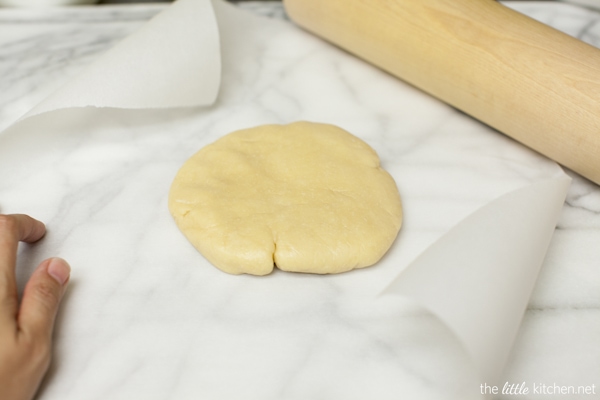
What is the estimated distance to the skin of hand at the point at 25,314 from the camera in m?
1.01

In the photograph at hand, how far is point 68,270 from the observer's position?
1237mm

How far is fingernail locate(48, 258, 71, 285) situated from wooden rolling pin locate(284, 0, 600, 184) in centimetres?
→ 111

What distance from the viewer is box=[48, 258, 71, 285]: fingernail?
3.94 feet

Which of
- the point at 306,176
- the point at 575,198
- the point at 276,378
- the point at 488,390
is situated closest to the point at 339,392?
the point at 276,378

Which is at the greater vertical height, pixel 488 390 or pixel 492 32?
pixel 492 32

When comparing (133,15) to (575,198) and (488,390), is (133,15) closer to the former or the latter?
Answer: (575,198)

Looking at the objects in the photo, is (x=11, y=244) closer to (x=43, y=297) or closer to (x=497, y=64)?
(x=43, y=297)

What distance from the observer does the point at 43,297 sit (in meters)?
1.14

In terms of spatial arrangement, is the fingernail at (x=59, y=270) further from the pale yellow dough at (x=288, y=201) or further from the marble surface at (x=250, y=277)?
the pale yellow dough at (x=288, y=201)

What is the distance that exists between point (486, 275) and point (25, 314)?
2.89 ft

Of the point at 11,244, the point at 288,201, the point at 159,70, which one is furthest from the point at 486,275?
the point at 159,70

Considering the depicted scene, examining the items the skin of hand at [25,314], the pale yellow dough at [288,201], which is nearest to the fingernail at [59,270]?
the skin of hand at [25,314]

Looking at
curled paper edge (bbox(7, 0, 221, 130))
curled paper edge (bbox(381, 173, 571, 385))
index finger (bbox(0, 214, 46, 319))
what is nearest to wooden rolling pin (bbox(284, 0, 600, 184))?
curled paper edge (bbox(381, 173, 571, 385))

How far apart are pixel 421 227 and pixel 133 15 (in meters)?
1.37
